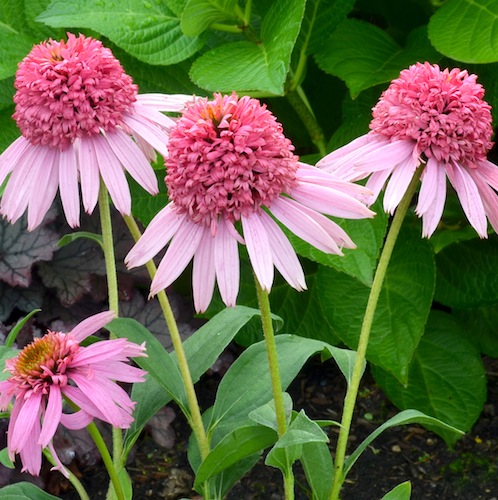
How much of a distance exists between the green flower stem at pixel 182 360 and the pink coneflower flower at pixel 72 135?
0.08 meters

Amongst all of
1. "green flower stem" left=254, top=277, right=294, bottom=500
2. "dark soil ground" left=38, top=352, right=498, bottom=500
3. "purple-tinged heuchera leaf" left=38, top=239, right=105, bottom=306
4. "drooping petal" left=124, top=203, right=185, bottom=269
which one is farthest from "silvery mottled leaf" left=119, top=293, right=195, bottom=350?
"drooping petal" left=124, top=203, right=185, bottom=269

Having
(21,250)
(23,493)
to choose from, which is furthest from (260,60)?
(23,493)

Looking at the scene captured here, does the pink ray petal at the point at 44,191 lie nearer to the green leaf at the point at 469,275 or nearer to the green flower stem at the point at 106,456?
the green flower stem at the point at 106,456

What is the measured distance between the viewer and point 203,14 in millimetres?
1409

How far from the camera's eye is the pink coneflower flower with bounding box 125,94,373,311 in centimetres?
73

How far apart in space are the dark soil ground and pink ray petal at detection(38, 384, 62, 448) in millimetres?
810

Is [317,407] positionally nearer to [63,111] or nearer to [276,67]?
[276,67]

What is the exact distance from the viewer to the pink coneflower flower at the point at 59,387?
79 cm

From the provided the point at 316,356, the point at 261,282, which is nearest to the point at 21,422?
the point at 261,282

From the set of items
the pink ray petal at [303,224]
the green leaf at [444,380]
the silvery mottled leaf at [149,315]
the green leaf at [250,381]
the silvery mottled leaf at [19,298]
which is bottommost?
the green leaf at [444,380]

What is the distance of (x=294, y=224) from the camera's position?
745 millimetres

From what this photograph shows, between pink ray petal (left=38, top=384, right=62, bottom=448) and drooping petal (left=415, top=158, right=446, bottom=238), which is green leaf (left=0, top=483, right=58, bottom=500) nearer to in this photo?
pink ray petal (left=38, top=384, right=62, bottom=448)

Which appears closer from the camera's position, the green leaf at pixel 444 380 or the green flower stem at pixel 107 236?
the green flower stem at pixel 107 236

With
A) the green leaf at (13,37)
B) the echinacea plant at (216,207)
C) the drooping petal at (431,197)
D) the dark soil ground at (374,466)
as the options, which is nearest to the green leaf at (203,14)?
the echinacea plant at (216,207)
